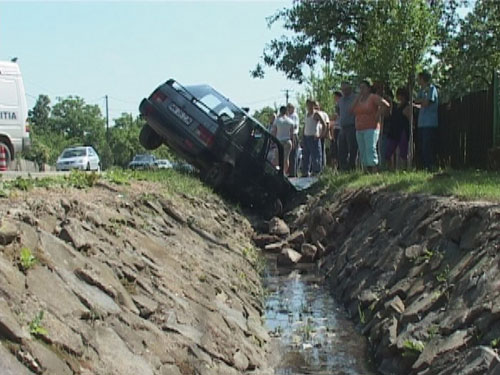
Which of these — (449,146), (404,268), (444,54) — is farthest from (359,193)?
(444,54)

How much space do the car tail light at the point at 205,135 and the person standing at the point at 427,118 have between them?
Result: 384 centimetres

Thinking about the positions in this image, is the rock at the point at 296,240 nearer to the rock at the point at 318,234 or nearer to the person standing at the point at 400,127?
the rock at the point at 318,234

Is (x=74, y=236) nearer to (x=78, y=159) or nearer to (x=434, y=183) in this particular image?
(x=434, y=183)

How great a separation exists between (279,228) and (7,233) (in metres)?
9.41

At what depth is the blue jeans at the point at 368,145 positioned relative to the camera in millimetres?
13461

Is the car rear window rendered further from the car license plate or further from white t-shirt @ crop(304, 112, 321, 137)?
the car license plate

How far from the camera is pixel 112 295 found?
5.46 metres

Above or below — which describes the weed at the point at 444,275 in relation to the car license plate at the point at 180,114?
below

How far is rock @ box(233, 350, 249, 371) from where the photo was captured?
6012 millimetres

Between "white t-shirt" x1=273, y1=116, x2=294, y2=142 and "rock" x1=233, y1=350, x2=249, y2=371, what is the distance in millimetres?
12437

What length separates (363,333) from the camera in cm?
768

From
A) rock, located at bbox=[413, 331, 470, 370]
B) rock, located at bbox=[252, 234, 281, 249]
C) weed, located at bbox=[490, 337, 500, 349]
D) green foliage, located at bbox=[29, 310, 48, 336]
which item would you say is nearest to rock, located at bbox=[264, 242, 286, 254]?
rock, located at bbox=[252, 234, 281, 249]

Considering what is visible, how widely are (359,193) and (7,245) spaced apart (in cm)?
790

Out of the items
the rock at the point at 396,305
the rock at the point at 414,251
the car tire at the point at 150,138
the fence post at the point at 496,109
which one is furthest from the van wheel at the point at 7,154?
the rock at the point at 396,305
